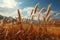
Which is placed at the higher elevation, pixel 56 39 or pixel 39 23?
pixel 39 23

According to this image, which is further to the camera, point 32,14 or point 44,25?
point 44,25

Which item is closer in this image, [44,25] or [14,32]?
[14,32]

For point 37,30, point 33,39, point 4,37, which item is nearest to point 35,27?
point 37,30

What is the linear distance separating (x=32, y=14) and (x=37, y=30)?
192mm

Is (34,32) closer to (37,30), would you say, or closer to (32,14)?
(37,30)

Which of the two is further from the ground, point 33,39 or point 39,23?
point 39,23

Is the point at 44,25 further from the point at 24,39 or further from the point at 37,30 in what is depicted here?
the point at 24,39

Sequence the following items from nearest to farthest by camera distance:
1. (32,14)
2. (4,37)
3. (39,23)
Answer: (4,37)
(32,14)
(39,23)

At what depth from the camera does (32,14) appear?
5.24ft

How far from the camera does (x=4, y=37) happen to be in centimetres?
147

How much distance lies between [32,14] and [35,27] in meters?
0.22

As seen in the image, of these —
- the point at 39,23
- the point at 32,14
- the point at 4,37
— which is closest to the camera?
the point at 4,37

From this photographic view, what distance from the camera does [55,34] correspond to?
1.73 meters

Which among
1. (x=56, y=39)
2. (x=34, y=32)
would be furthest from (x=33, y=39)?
(x=56, y=39)
